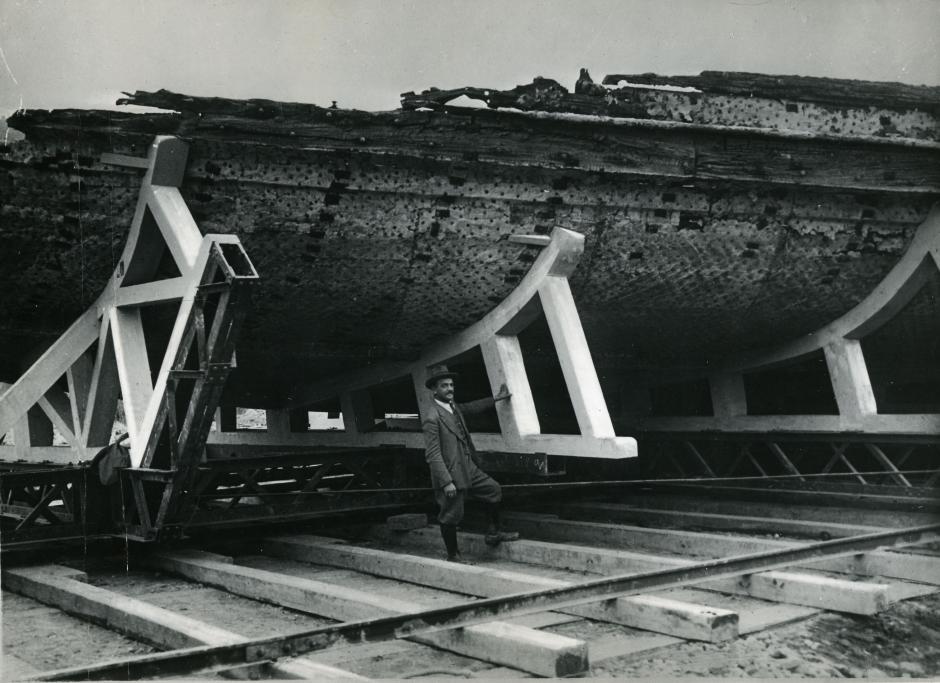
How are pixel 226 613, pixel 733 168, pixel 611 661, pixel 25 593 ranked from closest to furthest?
pixel 611 661 → pixel 226 613 → pixel 25 593 → pixel 733 168

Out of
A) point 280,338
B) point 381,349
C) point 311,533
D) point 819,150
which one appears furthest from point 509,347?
point 819,150

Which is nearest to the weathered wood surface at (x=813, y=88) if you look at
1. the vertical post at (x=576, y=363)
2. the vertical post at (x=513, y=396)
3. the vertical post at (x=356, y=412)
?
the vertical post at (x=576, y=363)

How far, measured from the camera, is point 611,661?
4.34m

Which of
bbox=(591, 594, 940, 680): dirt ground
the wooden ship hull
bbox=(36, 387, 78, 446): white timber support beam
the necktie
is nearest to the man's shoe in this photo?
the wooden ship hull

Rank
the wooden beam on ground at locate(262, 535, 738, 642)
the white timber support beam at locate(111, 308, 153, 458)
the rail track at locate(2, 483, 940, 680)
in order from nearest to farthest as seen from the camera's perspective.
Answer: the rail track at locate(2, 483, 940, 680)
the wooden beam on ground at locate(262, 535, 738, 642)
the white timber support beam at locate(111, 308, 153, 458)

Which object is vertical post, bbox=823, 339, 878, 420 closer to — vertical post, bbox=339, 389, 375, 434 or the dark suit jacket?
the dark suit jacket

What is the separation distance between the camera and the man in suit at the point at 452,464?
647 cm

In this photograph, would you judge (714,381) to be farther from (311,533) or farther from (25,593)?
(25,593)

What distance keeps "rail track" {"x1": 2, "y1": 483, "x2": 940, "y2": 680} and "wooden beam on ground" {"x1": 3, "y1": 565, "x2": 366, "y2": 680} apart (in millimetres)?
12

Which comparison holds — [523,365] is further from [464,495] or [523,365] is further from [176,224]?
[176,224]

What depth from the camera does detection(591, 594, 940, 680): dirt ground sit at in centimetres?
424

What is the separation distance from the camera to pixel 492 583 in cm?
550

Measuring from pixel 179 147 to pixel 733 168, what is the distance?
3.92 m

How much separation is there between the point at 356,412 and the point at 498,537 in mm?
2215
